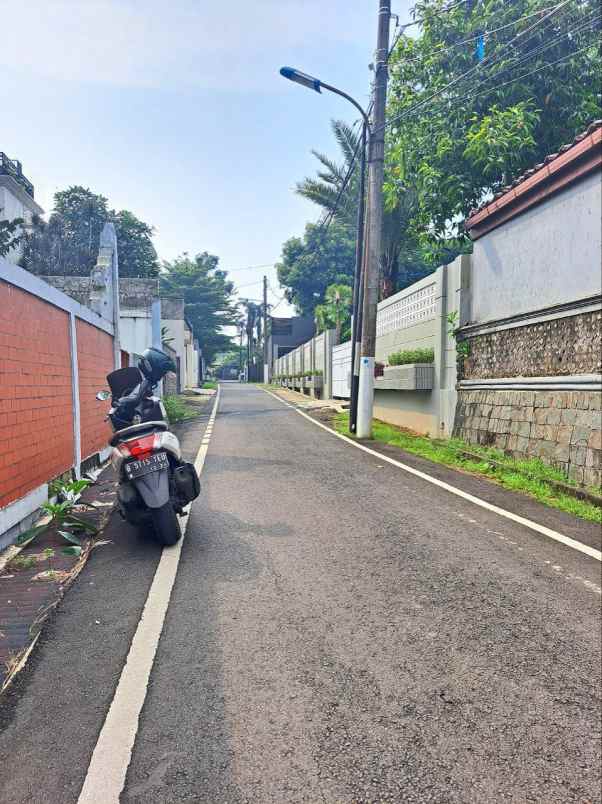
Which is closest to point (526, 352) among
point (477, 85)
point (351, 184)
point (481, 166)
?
point (481, 166)

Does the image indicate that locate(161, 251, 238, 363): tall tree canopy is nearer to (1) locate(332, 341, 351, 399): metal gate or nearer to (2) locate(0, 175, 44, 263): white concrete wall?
(2) locate(0, 175, 44, 263): white concrete wall

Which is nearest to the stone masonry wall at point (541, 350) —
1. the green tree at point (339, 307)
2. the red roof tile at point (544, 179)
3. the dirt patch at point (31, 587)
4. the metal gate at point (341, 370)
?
the red roof tile at point (544, 179)

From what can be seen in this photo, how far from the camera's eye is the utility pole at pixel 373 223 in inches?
481

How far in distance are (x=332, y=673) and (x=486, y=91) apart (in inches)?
543

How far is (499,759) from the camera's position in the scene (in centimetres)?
212

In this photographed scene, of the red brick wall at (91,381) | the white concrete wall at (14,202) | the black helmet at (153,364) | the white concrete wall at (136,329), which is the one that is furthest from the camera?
the white concrete wall at (14,202)

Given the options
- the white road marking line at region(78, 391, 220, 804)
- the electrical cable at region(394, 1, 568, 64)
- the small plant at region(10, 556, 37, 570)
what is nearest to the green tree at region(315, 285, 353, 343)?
the electrical cable at region(394, 1, 568, 64)

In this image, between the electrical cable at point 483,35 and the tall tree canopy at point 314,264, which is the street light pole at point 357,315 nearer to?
the electrical cable at point 483,35

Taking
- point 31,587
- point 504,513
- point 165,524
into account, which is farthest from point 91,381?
point 504,513

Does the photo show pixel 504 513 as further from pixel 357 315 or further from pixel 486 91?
pixel 486 91

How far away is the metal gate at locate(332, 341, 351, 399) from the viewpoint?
21.8 m

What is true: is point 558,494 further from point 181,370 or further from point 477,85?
point 181,370

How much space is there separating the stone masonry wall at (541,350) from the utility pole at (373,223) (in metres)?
2.43

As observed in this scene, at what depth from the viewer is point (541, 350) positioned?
8.04 meters
